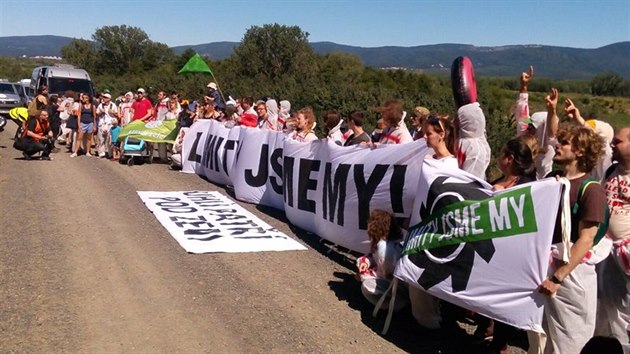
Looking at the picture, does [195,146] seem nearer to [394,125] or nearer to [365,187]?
[394,125]

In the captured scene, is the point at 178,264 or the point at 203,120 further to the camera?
the point at 203,120

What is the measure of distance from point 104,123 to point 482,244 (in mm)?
14523

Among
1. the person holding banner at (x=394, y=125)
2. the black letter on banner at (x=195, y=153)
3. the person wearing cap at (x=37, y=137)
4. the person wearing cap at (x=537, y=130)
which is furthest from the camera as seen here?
the person wearing cap at (x=37, y=137)

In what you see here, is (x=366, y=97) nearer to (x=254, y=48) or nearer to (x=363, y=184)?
(x=363, y=184)

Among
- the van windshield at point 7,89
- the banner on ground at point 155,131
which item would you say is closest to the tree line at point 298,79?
the banner on ground at point 155,131

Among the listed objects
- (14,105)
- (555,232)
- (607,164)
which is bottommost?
(14,105)

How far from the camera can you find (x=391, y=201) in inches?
261

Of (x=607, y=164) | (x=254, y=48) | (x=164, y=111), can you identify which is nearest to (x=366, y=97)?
(x=164, y=111)

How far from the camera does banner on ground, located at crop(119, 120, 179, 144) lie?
48.5 feet

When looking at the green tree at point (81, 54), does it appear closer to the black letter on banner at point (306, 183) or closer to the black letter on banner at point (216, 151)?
the black letter on banner at point (216, 151)

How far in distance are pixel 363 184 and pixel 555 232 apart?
2925 mm

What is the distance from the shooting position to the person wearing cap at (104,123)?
17031mm

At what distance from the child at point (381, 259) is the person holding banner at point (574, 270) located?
1.60m

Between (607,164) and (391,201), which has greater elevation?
(607,164)
